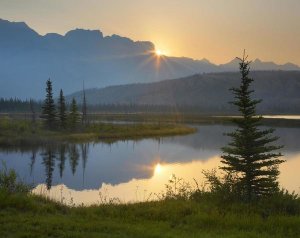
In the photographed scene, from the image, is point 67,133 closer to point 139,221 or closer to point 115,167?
point 115,167

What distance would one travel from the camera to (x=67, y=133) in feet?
291

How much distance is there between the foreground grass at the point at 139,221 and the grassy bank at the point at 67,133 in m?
58.0

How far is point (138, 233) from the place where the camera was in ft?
46.5

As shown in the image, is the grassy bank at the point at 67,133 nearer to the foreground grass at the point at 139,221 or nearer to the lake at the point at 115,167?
the lake at the point at 115,167

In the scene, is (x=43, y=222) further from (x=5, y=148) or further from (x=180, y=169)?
(x=5, y=148)

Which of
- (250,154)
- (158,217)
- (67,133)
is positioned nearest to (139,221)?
(158,217)

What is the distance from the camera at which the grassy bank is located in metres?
76.8

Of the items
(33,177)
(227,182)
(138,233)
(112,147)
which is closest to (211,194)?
(227,182)

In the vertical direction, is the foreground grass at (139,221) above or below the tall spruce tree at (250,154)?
below

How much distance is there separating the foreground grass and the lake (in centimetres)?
517

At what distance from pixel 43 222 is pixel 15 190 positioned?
5646 millimetres

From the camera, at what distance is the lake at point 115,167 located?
33.4 m

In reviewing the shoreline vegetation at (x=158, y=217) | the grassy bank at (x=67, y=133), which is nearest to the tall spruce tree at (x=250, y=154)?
the shoreline vegetation at (x=158, y=217)

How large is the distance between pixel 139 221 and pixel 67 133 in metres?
73.8
